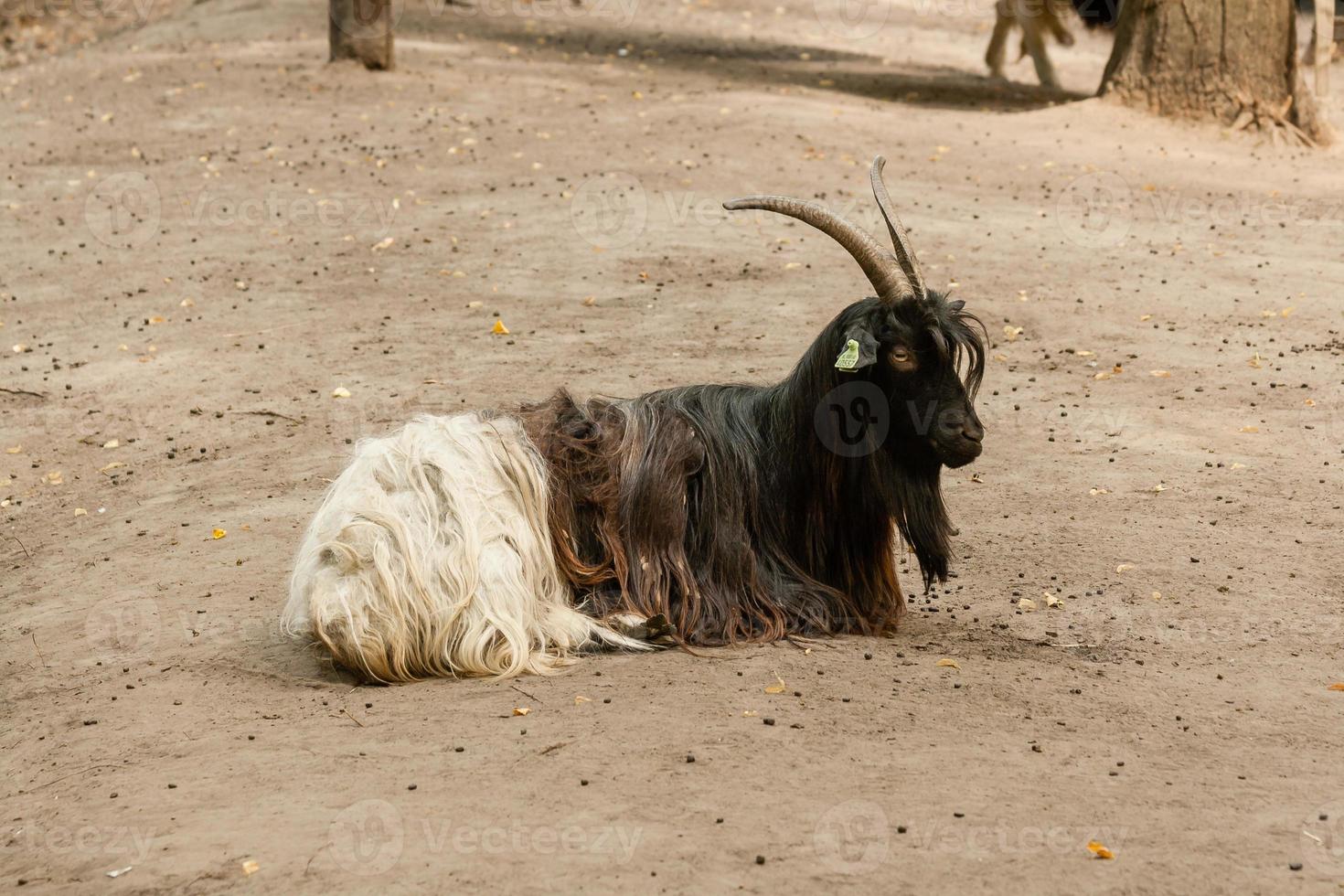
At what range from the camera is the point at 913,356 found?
5.45 meters

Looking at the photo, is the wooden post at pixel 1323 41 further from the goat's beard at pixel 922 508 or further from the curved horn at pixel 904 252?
the goat's beard at pixel 922 508

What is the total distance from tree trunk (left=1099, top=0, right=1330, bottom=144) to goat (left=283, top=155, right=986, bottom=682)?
30.8 feet

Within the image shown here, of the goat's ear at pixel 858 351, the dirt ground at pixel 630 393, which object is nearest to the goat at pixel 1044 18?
the dirt ground at pixel 630 393

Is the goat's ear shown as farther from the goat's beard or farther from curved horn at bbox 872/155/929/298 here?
the goat's beard

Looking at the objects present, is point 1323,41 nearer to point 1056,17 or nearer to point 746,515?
point 1056,17

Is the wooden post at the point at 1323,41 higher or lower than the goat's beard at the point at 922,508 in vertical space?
higher

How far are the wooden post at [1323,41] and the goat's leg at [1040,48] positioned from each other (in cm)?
324

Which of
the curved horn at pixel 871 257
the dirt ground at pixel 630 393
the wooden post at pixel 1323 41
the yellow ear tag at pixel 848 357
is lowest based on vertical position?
the dirt ground at pixel 630 393

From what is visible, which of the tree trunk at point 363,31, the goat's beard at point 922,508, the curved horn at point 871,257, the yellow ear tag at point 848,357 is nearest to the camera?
the yellow ear tag at point 848,357

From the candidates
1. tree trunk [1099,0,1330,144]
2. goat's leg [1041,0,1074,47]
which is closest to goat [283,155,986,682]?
tree trunk [1099,0,1330,144]

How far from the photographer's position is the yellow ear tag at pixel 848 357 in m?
5.27

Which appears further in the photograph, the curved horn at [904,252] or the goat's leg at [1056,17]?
the goat's leg at [1056,17]

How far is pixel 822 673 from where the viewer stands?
17.3 feet

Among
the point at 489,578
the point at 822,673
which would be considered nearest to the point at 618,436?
the point at 489,578
